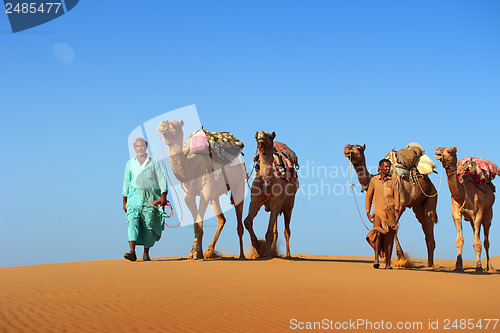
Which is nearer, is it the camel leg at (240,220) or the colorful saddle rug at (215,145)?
the colorful saddle rug at (215,145)

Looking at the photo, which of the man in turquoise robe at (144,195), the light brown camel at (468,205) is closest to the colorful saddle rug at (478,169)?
the light brown camel at (468,205)

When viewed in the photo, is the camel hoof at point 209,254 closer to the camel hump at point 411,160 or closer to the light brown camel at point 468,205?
the camel hump at point 411,160

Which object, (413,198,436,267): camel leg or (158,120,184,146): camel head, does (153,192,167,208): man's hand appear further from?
(413,198,436,267): camel leg

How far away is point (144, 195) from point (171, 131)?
1.76 m

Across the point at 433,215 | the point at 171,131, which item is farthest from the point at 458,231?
the point at 171,131

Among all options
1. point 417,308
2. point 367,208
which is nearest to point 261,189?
point 367,208

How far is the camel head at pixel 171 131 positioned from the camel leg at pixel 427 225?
22.4 feet

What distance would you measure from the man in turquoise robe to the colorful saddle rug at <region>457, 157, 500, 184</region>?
25.6ft

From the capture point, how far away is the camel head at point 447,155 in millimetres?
14094

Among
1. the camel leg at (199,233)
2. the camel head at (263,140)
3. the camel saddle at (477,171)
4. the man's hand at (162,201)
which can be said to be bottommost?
the camel leg at (199,233)

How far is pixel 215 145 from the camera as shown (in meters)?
15.7

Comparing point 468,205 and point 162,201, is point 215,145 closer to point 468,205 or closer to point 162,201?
point 162,201

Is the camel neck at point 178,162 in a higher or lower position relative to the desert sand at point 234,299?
higher

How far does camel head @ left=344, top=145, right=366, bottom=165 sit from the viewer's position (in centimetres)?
1584
